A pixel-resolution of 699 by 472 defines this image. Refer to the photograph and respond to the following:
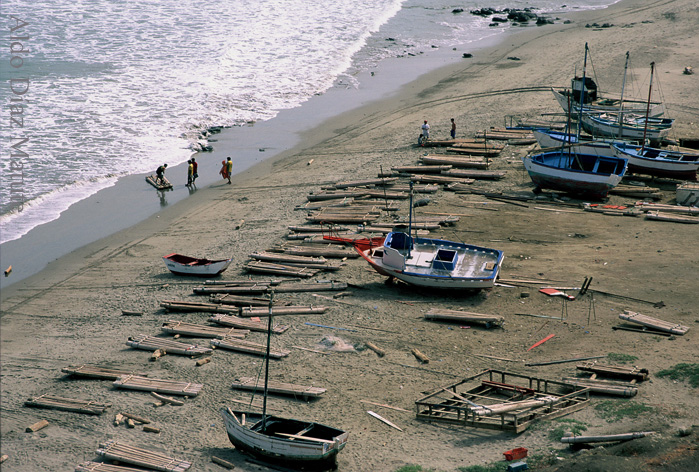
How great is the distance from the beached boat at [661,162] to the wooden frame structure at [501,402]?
18.9 m

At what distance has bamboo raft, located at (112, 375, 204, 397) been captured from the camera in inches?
726

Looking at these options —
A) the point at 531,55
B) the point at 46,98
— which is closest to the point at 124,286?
the point at 46,98

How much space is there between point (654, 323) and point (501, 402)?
6266mm

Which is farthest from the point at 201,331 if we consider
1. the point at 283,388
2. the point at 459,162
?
the point at 459,162

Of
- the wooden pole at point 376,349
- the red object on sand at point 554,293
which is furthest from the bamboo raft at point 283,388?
the red object on sand at point 554,293

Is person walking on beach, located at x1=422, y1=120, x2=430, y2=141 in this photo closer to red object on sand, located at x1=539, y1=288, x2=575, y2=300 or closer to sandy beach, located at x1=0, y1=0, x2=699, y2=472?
sandy beach, located at x1=0, y1=0, x2=699, y2=472

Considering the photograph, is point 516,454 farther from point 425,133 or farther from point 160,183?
point 425,133

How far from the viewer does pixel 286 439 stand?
1551cm

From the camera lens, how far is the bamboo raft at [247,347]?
797 inches

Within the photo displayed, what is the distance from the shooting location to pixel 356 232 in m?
28.9

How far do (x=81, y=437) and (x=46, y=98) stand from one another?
3592cm

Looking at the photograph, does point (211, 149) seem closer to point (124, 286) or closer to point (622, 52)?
point (124, 286)

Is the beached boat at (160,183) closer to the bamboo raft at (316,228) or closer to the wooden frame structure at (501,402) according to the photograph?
the bamboo raft at (316,228)

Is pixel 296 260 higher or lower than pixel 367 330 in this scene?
higher
